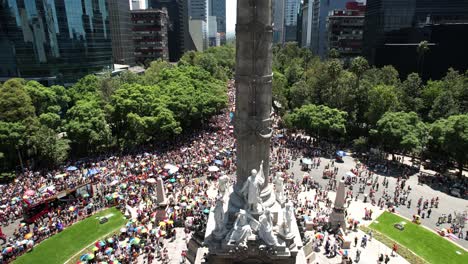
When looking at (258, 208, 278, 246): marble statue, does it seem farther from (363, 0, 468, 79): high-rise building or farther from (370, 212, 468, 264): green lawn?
(363, 0, 468, 79): high-rise building

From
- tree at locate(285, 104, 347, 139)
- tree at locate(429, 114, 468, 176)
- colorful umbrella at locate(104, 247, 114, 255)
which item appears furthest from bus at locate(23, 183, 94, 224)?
tree at locate(429, 114, 468, 176)

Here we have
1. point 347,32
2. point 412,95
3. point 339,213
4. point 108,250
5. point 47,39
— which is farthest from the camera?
point 347,32

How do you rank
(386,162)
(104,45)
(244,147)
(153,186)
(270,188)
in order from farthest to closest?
(104,45) → (386,162) → (153,186) → (270,188) → (244,147)

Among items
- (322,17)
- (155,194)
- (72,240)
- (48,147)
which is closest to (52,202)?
(72,240)

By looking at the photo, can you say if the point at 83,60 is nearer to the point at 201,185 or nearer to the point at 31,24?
the point at 31,24

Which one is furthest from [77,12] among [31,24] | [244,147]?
[244,147]

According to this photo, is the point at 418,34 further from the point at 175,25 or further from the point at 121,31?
the point at 175,25

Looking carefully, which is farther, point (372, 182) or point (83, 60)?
point (83, 60)
